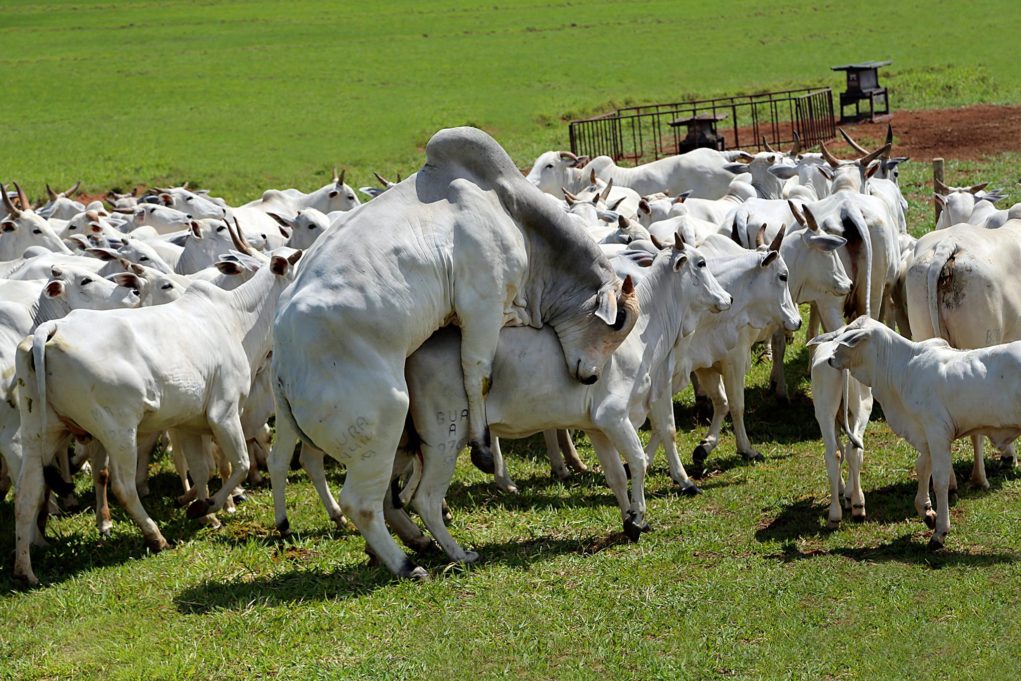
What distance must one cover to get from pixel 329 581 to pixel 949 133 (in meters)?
24.0

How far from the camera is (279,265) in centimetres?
1030

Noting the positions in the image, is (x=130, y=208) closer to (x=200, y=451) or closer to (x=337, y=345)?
(x=200, y=451)

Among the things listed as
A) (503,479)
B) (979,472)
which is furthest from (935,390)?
(503,479)

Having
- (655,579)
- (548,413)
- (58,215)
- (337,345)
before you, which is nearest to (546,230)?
(548,413)

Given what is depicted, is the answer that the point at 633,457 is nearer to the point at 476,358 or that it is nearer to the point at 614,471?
the point at 614,471

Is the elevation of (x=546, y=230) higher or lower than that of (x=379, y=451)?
higher

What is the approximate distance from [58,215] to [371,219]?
12954 mm

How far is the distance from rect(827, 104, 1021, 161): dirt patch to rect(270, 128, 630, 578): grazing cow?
60.9ft

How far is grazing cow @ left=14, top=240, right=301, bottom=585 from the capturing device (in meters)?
8.70

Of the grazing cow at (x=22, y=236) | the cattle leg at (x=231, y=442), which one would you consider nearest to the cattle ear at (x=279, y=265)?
the cattle leg at (x=231, y=442)

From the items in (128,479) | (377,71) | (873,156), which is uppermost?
(873,156)

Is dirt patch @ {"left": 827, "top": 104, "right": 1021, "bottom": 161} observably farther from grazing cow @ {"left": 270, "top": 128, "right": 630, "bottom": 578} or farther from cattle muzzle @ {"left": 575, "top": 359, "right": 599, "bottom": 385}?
cattle muzzle @ {"left": 575, "top": 359, "right": 599, "bottom": 385}

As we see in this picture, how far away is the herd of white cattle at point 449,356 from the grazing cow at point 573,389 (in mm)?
15

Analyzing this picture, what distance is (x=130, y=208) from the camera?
21.0 meters
